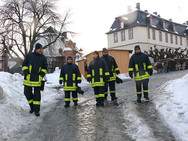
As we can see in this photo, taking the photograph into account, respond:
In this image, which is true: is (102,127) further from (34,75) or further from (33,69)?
(33,69)

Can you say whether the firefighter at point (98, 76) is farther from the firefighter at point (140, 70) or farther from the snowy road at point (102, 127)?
the firefighter at point (140, 70)

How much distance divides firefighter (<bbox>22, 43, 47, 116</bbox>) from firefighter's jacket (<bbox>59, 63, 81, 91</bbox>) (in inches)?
51.4

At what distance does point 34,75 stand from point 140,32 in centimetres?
3364

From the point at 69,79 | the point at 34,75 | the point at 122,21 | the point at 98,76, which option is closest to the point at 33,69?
the point at 34,75

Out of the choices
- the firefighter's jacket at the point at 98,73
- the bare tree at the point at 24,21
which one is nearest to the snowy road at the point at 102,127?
the firefighter's jacket at the point at 98,73

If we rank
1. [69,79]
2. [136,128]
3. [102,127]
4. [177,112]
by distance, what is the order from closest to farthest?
[136,128]
[102,127]
[177,112]
[69,79]

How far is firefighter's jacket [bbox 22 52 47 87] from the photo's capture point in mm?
5679

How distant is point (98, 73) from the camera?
6.63 meters

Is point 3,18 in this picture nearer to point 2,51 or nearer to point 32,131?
point 2,51

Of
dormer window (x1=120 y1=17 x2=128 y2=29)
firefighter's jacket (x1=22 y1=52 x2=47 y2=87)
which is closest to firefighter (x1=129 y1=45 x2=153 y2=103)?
firefighter's jacket (x1=22 y1=52 x2=47 y2=87)

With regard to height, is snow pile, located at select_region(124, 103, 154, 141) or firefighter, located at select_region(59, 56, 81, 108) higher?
firefighter, located at select_region(59, 56, 81, 108)

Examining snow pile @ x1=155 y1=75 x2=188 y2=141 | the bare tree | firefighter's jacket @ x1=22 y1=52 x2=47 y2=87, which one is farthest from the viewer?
the bare tree

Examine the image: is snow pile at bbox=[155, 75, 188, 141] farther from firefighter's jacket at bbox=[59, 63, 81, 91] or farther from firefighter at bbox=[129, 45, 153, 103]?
firefighter's jacket at bbox=[59, 63, 81, 91]

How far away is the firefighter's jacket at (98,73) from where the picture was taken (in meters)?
6.57
